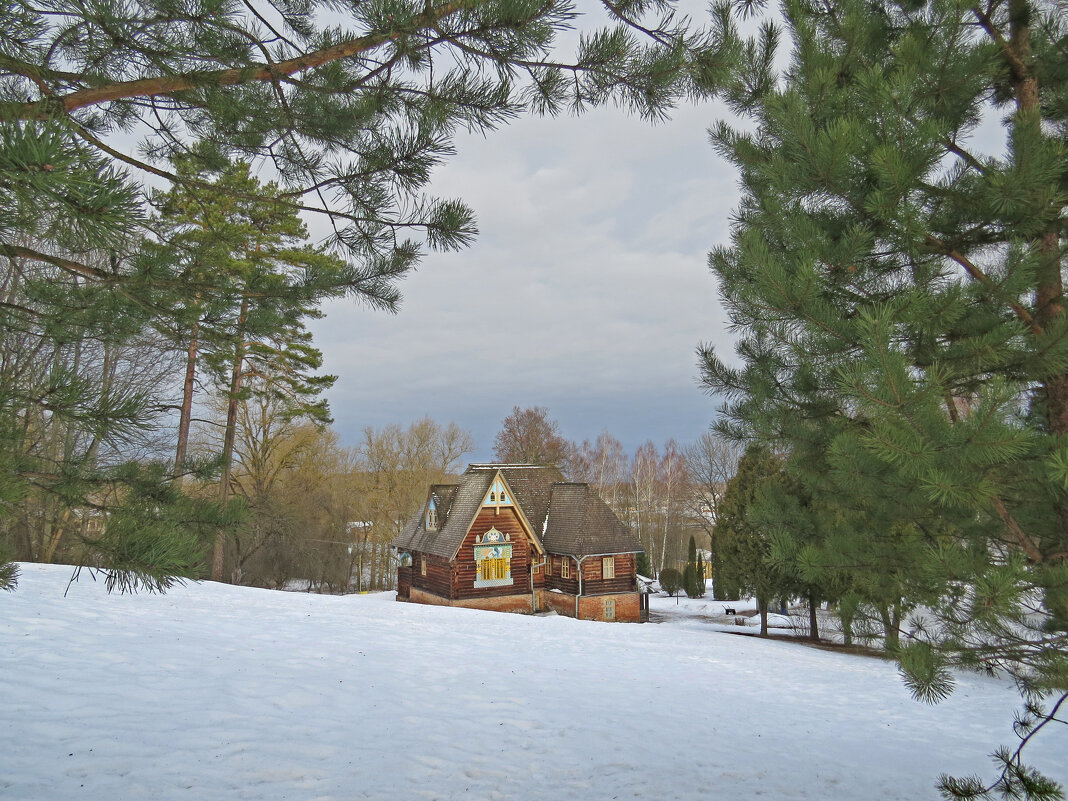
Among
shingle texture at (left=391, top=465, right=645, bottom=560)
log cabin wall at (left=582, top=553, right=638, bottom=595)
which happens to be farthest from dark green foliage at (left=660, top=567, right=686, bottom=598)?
shingle texture at (left=391, top=465, right=645, bottom=560)

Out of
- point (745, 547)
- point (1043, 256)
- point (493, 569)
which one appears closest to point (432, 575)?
point (493, 569)

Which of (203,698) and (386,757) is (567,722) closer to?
(386,757)

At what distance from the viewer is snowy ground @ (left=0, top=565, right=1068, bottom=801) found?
4.17 metres

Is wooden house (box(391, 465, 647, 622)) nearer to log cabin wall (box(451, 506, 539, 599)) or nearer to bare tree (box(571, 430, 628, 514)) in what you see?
log cabin wall (box(451, 506, 539, 599))

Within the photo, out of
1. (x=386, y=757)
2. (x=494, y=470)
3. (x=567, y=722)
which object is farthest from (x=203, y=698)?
(x=494, y=470)

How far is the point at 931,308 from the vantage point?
333cm

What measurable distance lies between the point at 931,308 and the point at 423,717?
5549mm

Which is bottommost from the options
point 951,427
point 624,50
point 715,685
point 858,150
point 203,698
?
point 715,685

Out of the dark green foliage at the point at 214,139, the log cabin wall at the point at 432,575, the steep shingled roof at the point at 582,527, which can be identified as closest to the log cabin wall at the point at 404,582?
the log cabin wall at the point at 432,575

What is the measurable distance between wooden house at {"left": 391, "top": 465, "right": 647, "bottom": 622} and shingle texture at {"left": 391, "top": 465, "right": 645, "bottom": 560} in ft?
0.12

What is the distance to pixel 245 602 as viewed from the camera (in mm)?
11312

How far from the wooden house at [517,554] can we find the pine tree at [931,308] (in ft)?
47.5

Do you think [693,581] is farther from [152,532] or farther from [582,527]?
[152,532]

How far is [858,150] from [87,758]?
258 inches
